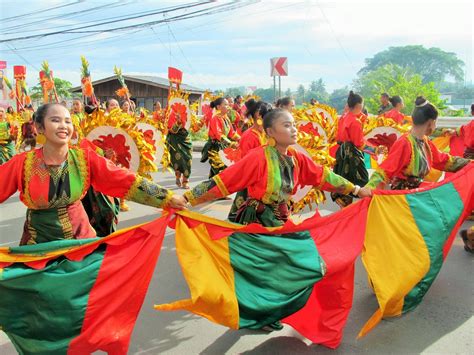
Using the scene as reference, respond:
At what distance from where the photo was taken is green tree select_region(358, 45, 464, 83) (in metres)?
86.1

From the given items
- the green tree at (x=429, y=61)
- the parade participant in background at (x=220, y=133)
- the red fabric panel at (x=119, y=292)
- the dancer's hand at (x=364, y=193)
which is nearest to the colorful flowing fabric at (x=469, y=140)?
the dancer's hand at (x=364, y=193)

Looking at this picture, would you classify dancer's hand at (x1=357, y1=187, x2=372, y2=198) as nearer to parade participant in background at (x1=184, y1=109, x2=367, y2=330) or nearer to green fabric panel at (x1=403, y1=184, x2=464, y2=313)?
parade participant in background at (x1=184, y1=109, x2=367, y2=330)

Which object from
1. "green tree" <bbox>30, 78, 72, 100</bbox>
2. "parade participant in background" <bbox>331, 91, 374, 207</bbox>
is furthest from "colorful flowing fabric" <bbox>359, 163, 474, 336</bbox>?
"green tree" <bbox>30, 78, 72, 100</bbox>

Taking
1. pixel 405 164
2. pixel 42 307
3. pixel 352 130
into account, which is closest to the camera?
pixel 42 307

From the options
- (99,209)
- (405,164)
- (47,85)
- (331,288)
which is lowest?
(331,288)

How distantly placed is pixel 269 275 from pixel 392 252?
3.44 ft

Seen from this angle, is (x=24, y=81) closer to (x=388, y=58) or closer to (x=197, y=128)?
(x=197, y=128)

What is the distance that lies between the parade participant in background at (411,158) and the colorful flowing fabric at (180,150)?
544cm

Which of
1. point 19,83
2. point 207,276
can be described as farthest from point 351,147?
point 19,83

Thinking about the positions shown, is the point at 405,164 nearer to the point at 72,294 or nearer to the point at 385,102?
the point at 72,294

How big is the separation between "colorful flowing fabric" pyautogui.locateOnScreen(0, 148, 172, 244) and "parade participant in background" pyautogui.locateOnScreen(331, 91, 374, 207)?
4.09 metres

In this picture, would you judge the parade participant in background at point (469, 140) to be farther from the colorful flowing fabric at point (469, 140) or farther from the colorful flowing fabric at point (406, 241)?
the colorful flowing fabric at point (406, 241)

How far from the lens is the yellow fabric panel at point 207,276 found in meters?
2.66

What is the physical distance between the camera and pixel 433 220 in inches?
143
